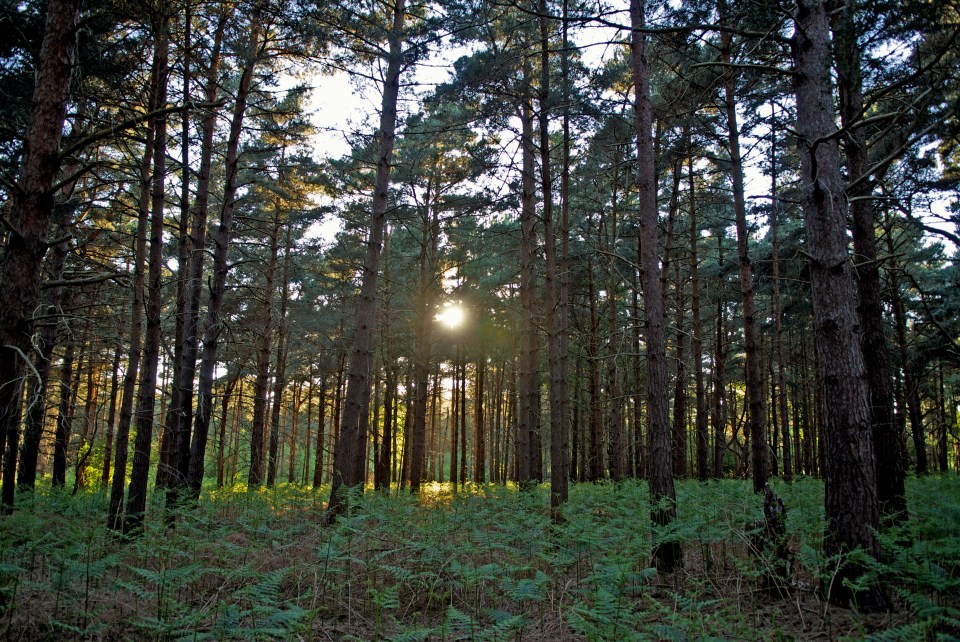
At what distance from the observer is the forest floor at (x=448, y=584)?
3.88 m

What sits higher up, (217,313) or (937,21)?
(937,21)

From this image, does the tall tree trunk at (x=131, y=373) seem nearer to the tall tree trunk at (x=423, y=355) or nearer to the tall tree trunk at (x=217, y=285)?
the tall tree trunk at (x=217, y=285)

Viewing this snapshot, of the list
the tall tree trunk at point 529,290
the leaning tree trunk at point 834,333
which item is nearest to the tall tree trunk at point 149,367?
the tall tree trunk at point 529,290

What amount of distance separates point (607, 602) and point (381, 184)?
8115 millimetres

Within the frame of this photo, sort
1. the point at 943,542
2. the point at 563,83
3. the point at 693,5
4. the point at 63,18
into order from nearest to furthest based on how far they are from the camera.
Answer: the point at 63,18
the point at 943,542
the point at 693,5
the point at 563,83

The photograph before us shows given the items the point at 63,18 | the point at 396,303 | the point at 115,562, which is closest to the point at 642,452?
the point at 396,303

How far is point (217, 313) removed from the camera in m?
10.1

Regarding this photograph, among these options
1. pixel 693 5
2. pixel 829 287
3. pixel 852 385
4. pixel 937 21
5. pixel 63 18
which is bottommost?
pixel 852 385

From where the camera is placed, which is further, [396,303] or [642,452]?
[642,452]

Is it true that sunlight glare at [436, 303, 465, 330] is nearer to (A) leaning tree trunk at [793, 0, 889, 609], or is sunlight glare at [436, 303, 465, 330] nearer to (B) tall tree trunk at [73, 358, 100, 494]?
(B) tall tree trunk at [73, 358, 100, 494]

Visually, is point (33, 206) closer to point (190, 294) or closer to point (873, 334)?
point (190, 294)

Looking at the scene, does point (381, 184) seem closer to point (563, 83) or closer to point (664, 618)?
point (563, 83)

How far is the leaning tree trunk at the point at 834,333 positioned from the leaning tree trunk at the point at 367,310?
21.8 feet

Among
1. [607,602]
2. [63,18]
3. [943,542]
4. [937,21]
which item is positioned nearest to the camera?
[607,602]
